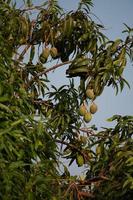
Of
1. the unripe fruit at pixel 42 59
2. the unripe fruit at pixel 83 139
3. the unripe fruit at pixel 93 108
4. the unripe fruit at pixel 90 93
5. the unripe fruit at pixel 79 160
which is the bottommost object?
the unripe fruit at pixel 79 160

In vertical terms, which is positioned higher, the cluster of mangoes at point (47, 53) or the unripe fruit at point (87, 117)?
the cluster of mangoes at point (47, 53)

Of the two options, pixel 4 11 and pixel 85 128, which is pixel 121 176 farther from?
pixel 4 11

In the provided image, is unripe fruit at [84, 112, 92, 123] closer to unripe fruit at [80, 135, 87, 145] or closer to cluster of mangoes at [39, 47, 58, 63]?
unripe fruit at [80, 135, 87, 145]

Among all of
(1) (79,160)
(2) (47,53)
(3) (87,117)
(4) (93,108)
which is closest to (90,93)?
(4) (93,108)

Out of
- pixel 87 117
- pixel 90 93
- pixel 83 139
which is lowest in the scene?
pixel 83 139

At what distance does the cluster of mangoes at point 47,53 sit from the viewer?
655 centimetres

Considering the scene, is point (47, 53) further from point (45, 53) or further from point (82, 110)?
point (82, 110)

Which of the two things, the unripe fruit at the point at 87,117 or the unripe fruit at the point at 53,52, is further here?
the unripe fruit at the point at 53,52

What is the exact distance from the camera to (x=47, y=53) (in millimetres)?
6535

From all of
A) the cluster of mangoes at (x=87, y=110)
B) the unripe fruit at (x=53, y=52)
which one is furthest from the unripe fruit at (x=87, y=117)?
the unripe fruit at (x=53, y=52)

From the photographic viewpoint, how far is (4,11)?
6527mm

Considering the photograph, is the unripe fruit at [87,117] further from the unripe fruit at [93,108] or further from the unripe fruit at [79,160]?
the unripe fruit at [79,160]

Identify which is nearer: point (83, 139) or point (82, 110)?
point (82, 110)

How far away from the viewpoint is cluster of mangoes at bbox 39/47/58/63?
6.55 metres
